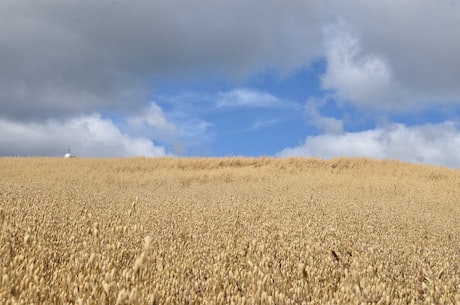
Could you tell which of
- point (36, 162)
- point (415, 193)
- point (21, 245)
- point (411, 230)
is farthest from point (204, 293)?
point (36, 162)

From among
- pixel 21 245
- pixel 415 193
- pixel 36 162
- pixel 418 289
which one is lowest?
pixel 418 289

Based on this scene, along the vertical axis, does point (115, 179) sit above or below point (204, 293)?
above

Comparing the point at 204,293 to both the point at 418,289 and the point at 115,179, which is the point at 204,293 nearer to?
the point at 418,289

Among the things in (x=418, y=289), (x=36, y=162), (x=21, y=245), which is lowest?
(x=418, y=289)

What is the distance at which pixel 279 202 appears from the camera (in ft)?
32.6

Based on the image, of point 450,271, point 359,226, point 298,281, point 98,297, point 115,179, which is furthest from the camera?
point 115,179

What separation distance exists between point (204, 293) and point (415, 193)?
1345 cm

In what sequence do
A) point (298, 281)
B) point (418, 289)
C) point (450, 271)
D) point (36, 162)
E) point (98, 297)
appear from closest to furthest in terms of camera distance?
point (98, 297) < point (298, 281) < point (418, 289) < point (450, 271) < point (36, 162)

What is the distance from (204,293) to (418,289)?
1.96 metres

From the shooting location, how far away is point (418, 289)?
383cm

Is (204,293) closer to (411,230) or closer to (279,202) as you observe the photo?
(411,230)

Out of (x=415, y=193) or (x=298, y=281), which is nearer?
(x=298, y=281)

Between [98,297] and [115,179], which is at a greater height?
[115,179]

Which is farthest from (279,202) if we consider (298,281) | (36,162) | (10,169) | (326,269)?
(36,162)
